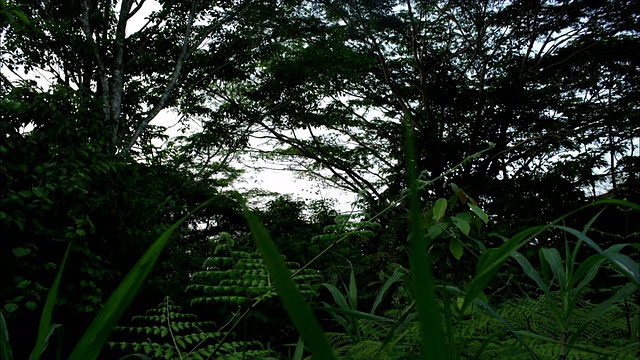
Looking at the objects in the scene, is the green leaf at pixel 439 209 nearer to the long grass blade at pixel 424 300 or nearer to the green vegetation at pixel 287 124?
the long grass blade at pixel 424 300

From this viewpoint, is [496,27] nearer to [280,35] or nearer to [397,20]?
[397,20]

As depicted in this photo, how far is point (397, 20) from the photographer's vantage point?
1039 cm

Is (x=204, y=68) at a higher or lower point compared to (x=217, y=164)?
higher

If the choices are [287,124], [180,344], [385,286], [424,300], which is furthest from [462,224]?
[287,124]

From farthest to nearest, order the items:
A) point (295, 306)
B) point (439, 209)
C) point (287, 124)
Answer: point (287, 124) < point (439, 209) < point (295, 306)

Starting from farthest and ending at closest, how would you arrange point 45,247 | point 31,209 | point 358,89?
point 358,89, point 45,247, point 31,209

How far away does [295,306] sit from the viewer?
8.1 inches

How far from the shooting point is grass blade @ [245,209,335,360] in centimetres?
20

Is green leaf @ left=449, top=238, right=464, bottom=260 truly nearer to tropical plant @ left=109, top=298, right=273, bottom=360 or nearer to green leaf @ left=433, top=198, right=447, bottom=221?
green leaf @ left=433, top=198, right=447, bottom=221

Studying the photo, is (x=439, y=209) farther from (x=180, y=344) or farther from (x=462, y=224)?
(x=180, y=344)

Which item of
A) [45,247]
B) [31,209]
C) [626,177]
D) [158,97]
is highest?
[158,97]

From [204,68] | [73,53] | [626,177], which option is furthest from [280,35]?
[626,177]

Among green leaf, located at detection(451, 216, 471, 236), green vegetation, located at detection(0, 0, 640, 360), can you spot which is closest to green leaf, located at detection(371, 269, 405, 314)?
green leaf, located at detection(451, 216, 471, 236)

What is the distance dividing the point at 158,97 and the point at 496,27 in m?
8.30
